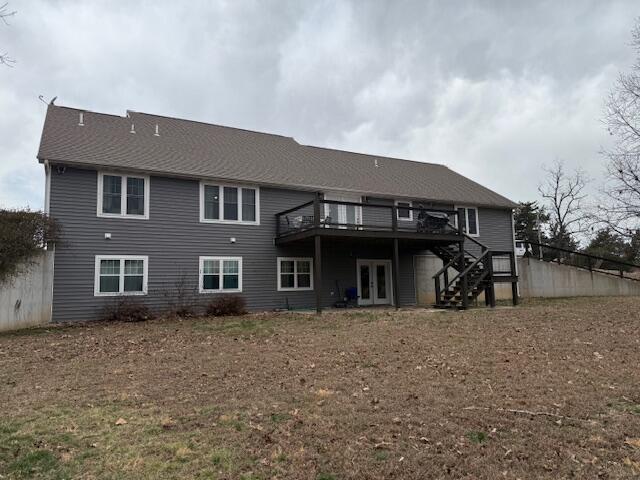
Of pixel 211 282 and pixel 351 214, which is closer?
pixel 211 282

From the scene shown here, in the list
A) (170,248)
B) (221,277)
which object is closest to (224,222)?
(221,277)

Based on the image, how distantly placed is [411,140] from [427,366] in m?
24.1

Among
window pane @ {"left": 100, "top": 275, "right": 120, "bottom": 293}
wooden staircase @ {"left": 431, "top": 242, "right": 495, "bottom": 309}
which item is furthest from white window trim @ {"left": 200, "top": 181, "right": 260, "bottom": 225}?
wooden staircase @ {"left": 431, "top": 242, "right": 495, "bottom": 309}

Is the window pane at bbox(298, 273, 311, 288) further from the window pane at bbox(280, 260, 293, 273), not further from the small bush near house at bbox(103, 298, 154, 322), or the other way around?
the small bush near house at bbox(103, 298, 154, 322)

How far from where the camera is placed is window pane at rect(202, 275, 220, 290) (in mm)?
16220

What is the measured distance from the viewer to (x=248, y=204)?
57.0 feet

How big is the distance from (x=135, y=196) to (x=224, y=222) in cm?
318

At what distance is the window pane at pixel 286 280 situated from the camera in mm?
17812

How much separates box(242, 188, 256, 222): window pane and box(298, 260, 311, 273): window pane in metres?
2.66

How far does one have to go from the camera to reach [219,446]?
411 cm

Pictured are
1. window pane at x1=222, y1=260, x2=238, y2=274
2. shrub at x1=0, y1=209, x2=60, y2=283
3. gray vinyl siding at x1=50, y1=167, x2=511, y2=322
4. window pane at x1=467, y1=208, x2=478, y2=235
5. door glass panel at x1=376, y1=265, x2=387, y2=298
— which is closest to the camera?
shrub at x1=0, y1=209, x2=60, y2=283

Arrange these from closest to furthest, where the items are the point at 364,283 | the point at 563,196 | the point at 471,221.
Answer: the point at 364,283
the point at 471,221
the point at 563,196

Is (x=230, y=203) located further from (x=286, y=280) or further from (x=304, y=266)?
(x=304, y=266)

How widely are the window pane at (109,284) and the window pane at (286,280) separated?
5.93 meters
